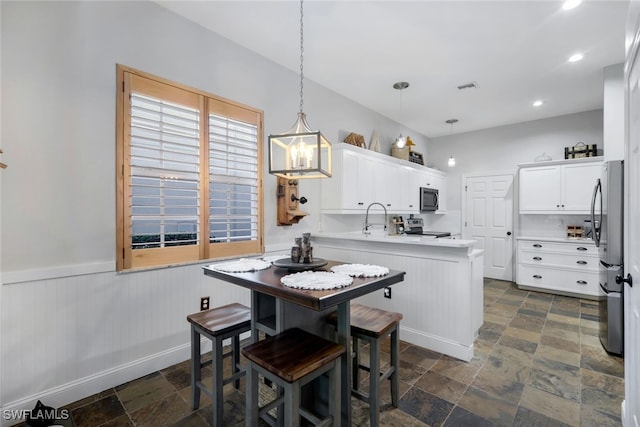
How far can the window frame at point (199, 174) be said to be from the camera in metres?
2.14

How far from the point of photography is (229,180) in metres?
2.81

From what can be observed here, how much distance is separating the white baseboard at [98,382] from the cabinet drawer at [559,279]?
5.06 metres

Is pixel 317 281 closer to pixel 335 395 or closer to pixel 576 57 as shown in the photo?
pixel 335 395

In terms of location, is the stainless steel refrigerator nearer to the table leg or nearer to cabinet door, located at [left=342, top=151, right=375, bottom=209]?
cabinet door, located at [left=342, top=151, right=375, bottom=209]

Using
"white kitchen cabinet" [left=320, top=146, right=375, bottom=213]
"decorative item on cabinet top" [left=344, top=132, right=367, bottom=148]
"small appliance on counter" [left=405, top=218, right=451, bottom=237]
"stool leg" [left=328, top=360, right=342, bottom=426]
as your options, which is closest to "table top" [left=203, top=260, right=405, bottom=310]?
"stool leg" [left=328, top=360, right=342, bottom=426]

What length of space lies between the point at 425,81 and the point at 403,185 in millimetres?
1676

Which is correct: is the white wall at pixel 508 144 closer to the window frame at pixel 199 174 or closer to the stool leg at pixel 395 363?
the window frame at pixel 199 174

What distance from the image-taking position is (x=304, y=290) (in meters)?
1.41

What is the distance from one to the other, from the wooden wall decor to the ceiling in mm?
1185

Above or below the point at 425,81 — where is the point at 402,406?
below

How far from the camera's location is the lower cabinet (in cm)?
416

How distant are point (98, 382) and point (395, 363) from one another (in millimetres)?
2091

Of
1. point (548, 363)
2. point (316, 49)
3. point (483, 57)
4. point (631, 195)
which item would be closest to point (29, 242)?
point (316, 49)

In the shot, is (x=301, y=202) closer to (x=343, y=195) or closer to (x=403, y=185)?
(x=343, y=195)
